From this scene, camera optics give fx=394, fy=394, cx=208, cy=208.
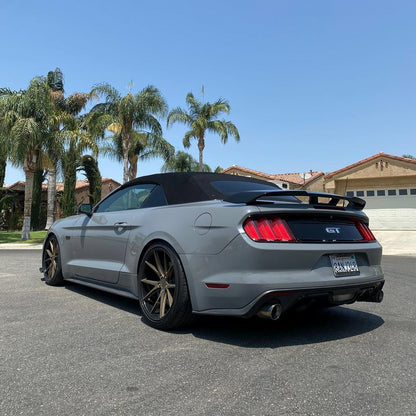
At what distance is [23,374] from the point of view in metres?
2.53

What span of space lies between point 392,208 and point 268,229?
26725mm

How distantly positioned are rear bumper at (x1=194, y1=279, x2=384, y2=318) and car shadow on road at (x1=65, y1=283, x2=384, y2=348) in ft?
1.01

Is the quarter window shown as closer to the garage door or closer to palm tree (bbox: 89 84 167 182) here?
palm tree (bbox: 89 84 167 182)

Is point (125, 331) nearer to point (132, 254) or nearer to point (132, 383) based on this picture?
point (132, 254)

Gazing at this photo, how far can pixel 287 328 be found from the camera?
359 centimetres

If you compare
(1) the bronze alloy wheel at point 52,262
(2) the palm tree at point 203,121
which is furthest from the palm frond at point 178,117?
(1) the bronze alloy wheel at point 52,262

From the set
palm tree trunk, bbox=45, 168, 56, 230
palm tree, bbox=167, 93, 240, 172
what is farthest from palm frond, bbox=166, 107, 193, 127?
palm tree trunk, bbox=45, 168, 56, 230

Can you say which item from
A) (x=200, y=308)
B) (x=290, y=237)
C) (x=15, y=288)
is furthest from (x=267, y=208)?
(x=15, y=288)

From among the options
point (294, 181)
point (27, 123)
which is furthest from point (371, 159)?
point (27, 123)

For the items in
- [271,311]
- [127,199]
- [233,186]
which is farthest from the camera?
[127,199]

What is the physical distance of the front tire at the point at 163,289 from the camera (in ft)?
10.9

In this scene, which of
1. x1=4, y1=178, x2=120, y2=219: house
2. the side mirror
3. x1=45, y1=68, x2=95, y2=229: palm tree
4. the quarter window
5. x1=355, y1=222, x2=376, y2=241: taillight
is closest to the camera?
x1=355, y1=222, x2=376, y2=241: taillight

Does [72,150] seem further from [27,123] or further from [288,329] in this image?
[288,329]

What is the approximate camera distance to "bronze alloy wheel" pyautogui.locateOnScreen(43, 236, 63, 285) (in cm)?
556
